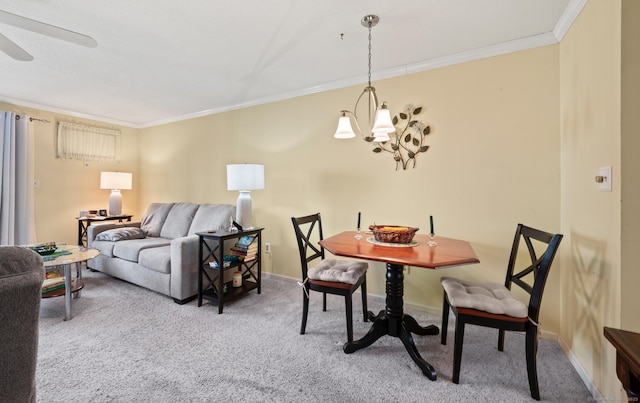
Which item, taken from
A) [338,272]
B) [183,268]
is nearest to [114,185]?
[183,268]

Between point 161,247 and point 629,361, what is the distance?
3.45 metres

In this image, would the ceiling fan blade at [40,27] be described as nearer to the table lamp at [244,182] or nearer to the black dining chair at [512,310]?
the table lamp at [244,182]

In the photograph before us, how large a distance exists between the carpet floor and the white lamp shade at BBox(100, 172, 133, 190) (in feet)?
6.78

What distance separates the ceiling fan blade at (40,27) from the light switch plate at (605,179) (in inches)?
116

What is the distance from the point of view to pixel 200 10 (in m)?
1.73

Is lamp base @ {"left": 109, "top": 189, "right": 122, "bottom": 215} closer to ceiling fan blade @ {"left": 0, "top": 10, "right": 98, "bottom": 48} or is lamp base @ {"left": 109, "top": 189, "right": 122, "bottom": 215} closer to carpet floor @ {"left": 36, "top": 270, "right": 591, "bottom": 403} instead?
carpet floor @ {"left": 36, "top": 270, "right": 591, "bottom": 403}

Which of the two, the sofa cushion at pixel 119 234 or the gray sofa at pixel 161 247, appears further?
the sofa cushion at pixel 119 234

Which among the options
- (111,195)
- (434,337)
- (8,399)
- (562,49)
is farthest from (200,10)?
(111,195)

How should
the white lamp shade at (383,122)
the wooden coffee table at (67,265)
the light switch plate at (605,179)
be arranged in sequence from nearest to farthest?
the light switch plate at (605,179) < the white lamp shade at (383,122) < the wooden coffee table at (67,265)

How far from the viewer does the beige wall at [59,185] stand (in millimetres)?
3627

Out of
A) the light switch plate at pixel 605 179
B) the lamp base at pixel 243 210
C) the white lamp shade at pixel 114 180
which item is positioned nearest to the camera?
the light switch plate at pixel 605 179

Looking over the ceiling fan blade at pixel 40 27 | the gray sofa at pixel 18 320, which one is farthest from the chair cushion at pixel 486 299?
the ceiling fan blade at pixel 40 27

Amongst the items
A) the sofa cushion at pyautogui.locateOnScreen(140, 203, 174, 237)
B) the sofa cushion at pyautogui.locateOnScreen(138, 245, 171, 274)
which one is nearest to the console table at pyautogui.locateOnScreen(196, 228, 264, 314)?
the sofa cushion at pyautogui.locateOnScreen(138, 245, 171, 274)

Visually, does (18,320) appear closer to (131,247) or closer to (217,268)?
(217,268)
